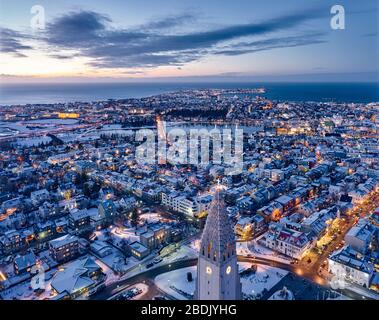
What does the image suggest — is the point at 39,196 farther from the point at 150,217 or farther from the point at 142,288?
the point at 142,288

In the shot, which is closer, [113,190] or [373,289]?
[373,289]

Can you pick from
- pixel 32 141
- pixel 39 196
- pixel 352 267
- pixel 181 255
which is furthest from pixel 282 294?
pixel 32 141

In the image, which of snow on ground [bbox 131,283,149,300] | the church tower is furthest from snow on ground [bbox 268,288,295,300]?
the church tower

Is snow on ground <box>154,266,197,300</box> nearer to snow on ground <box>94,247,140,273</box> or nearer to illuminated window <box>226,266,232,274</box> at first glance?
snow on ground <box>94,247,140,273</box>

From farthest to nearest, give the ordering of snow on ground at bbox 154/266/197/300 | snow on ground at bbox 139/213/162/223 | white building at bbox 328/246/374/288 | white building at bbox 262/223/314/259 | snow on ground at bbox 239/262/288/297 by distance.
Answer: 1. snow on ground at bbox 139/213/162/223
2. white building at bbox 262/223/314/259
3. white building at bbox 328/246/374/288
4. snow on ground at bbox 239/262/288/297
5. snow on ground at bbox 154/266/197/300

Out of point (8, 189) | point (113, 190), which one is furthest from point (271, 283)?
point (8, 189)

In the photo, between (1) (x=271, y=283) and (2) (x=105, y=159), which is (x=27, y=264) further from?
(2) (x=105, y=159)
